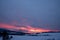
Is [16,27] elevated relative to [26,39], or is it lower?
elevated

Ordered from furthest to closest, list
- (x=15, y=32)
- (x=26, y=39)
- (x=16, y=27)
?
(x=16, y=27) → (x=26, y=39) → (x=15, y=32)

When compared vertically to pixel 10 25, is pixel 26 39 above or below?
below

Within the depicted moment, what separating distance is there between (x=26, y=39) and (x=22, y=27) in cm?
36

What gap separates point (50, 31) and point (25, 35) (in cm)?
62

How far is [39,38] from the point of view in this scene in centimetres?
307

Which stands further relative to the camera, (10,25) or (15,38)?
(10,25)

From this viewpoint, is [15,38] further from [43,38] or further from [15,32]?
[43,38]

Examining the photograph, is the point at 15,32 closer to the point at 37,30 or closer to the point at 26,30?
the point at 26,30

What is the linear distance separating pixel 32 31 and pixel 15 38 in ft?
1.34

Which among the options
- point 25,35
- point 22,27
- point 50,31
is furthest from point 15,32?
point 50,31

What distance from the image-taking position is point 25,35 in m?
2.98

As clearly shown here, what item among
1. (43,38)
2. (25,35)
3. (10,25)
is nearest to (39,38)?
(43,38)

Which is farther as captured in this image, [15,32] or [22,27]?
[22,27]

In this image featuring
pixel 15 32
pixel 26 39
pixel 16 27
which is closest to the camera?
pixel 15 32
